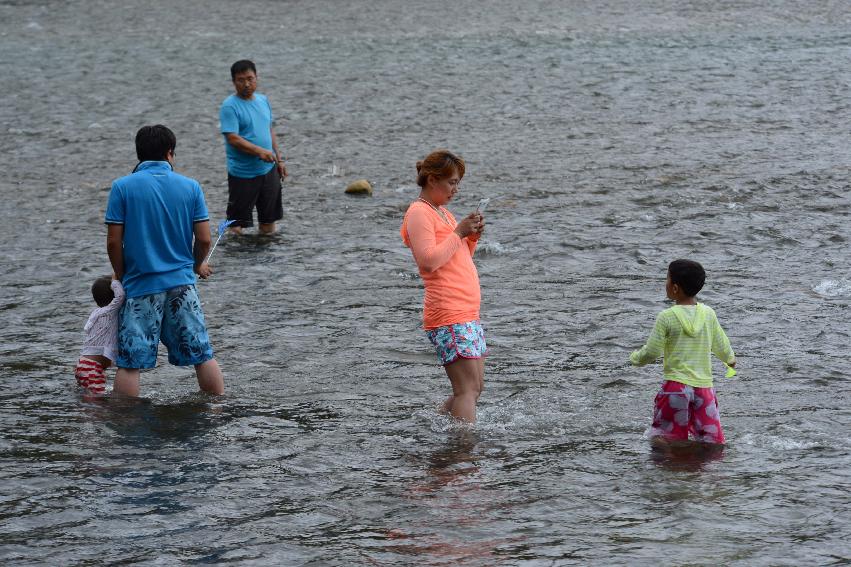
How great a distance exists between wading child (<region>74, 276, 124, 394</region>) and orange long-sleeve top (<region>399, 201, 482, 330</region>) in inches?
75.7

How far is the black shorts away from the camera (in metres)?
11.9

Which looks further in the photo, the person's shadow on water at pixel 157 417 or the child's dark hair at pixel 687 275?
the person's shadow on water at pixel 157 417

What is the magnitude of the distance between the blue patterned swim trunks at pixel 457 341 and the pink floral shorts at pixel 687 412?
1.03 m

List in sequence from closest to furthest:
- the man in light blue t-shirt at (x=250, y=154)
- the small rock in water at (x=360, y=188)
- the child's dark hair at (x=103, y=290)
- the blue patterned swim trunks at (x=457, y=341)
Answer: the blue patterned swim trunks at (x=457, y=341) < the child's dark hair at (x=103, y=290) < the man in light blue t-shirt at (x=250, y=154) < the small rock in water at (x=360, y=188)

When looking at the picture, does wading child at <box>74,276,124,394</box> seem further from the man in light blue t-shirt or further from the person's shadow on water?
the man in light blue t-shirt

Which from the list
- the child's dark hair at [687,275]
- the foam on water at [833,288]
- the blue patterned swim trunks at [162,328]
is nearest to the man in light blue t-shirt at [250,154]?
the blue patterned swim trunks at [162,328]

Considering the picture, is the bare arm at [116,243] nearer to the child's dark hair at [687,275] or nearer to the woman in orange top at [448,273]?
Answer: the woman in orange top at [448,273]

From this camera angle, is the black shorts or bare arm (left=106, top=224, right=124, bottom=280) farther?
the black shorts

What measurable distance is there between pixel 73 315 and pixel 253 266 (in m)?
1.93

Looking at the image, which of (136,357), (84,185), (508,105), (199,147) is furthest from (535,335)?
(508,105)

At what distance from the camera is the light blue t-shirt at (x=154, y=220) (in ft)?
23.1

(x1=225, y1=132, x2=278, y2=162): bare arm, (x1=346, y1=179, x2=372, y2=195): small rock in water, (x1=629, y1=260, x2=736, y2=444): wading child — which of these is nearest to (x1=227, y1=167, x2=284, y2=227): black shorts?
(x1=225, y1=132, x2=278, y2=162): bare arm

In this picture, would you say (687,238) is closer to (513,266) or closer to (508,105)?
(513,266)

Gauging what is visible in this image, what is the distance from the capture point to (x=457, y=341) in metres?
6.75
